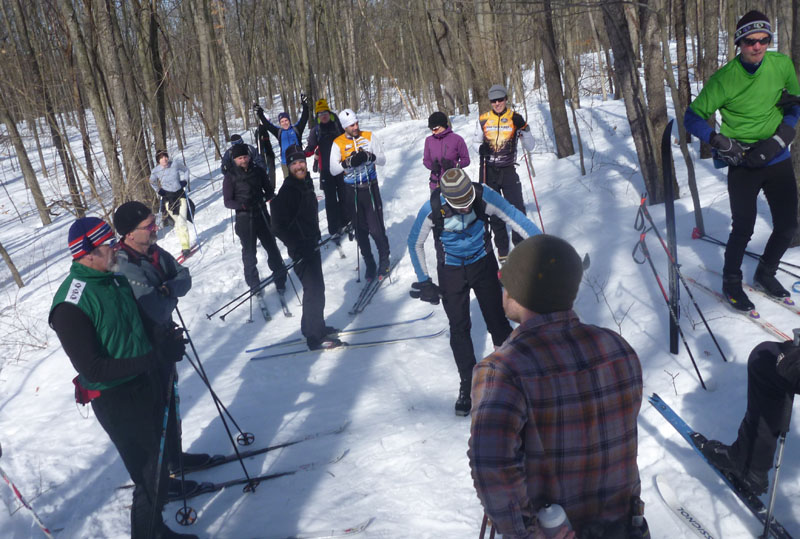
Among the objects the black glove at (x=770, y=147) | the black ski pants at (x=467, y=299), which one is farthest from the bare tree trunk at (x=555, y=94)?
the black ski pants at (x=467, y=299)

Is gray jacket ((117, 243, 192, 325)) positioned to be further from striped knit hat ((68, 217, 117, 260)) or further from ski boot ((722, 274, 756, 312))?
ski boot ((722, 274, 756, 312))

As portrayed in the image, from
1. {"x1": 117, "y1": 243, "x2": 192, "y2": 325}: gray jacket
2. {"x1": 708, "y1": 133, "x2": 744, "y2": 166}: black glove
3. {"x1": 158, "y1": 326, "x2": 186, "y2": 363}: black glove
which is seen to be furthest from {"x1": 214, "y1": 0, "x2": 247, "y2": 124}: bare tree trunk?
{"x1": 708, "y1": 133, "x2": 744, "y2": 166}: black glove

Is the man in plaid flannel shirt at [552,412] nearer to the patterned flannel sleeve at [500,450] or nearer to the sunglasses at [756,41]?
the patterned flannel sleeve at [500,450]

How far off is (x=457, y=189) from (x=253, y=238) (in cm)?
A: 403

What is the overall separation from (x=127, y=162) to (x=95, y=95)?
1704mm

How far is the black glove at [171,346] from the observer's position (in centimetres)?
362

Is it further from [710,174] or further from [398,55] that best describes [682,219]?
[398,55]

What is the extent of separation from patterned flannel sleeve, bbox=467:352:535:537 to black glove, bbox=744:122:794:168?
3537mm

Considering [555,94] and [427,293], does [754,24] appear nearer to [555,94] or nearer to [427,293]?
[427,293]

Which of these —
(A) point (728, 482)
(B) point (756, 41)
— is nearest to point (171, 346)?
(A) point (728, 482)

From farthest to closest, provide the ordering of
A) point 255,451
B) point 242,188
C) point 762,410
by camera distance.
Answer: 1. point 242,188
2. point 255,451
3. point 762,410

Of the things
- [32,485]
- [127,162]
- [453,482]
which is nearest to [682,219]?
[453,482]

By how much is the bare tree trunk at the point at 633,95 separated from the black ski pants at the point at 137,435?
253 inches

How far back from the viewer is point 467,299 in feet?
14.0
